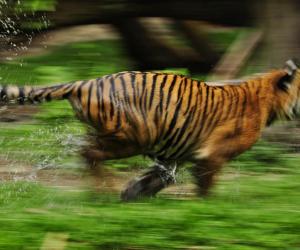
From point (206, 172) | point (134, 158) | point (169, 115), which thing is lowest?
point (134, 158)

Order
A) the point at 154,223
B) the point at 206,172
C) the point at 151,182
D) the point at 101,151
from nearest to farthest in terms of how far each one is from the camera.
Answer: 1. the point at 154,223
2. the point at 101,151
3. the point at 206,172
4. the point at 151,182

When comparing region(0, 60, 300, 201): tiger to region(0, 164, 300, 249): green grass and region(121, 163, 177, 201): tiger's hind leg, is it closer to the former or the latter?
region(121, 163, 177, 201): tiger's hind leg

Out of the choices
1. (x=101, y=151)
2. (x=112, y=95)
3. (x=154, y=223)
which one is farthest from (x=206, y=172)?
(x=154, y=223)

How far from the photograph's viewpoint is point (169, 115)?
20.9ft

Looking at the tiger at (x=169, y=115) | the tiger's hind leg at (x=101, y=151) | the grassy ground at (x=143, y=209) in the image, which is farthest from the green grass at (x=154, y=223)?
the tiger at (x=169, y=115)

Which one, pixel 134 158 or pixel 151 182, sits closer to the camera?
pixel 151 182

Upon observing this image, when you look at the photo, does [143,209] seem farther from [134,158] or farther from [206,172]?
[134,158]

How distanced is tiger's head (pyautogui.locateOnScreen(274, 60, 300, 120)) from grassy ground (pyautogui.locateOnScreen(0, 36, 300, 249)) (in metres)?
0.64

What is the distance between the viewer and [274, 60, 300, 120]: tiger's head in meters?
6.68

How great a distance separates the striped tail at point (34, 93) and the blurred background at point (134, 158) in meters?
0.56

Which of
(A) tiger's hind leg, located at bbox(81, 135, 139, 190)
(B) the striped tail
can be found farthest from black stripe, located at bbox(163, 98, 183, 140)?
(B) the striped tail

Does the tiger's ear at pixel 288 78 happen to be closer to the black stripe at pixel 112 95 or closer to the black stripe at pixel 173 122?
the black stripe at pixel 173 122

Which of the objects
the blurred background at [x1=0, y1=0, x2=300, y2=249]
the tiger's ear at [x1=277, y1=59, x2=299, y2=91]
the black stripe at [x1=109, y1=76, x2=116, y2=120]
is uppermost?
the black stripe at [x1=109, y1=76, x2=116, y2=120]

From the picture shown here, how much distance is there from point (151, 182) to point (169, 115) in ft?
1.95
